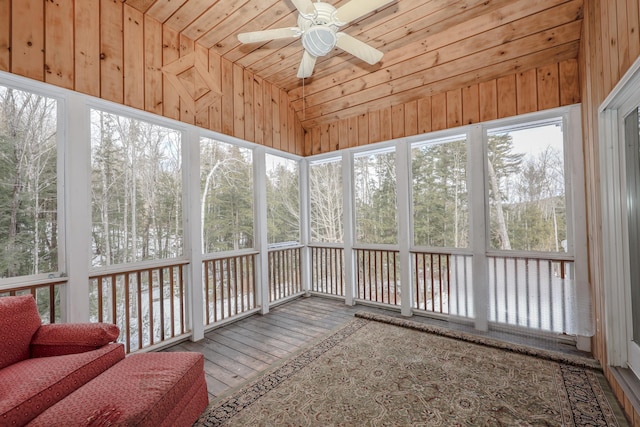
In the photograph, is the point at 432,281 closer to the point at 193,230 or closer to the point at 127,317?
the point at 193,230

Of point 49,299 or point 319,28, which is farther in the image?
point 49,299

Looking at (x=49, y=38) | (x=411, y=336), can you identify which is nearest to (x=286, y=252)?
(x=411, y=336)

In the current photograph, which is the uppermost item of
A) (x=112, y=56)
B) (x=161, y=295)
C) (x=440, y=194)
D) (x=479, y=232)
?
(x=112, y=56)

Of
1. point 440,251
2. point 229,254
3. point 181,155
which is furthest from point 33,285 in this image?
point 440,251

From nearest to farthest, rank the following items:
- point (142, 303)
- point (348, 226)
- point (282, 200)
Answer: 1. point (142, 303)
2. point (348, 226)
3. point (282, 200)

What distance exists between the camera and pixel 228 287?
A: 3.46 m

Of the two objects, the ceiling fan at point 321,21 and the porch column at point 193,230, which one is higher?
the ceiling fan at point 321,21

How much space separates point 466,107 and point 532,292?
2070mm

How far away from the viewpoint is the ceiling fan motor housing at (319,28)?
5.62 ft

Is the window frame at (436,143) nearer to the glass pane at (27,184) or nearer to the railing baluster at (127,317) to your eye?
the railing baluster at (127,317)

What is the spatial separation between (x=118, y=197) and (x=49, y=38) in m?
1.23

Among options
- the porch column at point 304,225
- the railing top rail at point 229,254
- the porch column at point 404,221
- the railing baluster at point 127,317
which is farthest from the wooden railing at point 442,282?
the railing baluster at point 127,317

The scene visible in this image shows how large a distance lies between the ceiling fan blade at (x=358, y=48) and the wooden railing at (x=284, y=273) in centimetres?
268

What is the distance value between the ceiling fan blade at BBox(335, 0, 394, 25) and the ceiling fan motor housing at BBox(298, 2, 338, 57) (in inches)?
1.9
